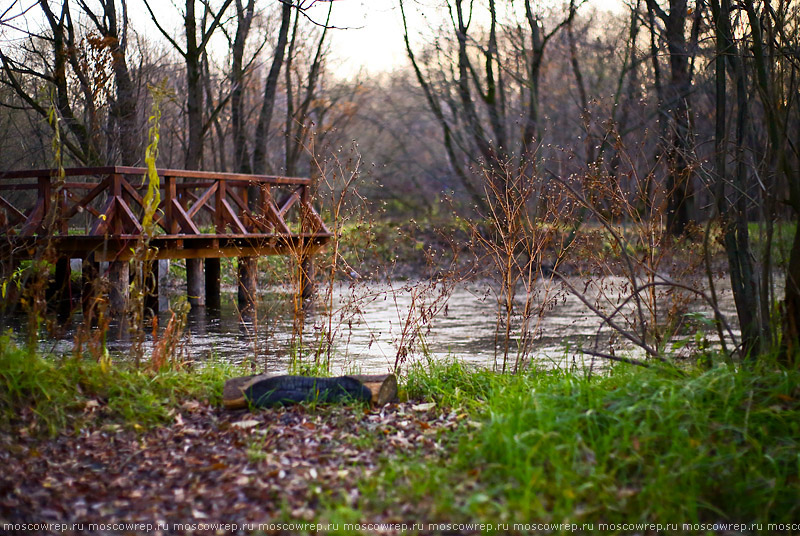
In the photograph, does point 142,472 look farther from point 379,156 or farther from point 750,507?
point 379,156

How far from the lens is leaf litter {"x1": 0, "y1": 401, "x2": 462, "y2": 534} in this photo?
3232 millimetres

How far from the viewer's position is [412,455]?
3.78 m

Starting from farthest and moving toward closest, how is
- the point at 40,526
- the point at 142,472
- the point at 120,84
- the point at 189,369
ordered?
the point at 120,84 → the point at 189,369 → the point at 142,472 → the point at 40,526

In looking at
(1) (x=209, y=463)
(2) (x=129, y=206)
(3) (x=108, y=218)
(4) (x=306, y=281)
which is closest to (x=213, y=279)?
(2) (x=129, y=206)

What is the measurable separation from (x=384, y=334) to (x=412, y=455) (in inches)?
245

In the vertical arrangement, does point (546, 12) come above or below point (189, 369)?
above

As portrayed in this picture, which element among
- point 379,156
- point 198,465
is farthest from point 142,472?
point 379,156

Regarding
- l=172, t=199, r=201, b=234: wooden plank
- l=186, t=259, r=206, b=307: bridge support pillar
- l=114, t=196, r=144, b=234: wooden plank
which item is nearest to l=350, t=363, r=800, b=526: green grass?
l=114, t=196, r=144, b=234: wooden plank

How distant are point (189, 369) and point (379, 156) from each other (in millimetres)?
23892

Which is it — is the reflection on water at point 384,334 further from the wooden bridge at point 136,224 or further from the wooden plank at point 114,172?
the wooden plank at point 114,172

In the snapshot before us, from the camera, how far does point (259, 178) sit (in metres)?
11.3

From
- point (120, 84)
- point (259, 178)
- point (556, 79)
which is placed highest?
point (556, 79)

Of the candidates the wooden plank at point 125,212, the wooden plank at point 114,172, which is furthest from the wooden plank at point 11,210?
the wooden plank at point 125,212

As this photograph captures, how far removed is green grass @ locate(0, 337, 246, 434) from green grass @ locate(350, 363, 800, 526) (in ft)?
5.55
